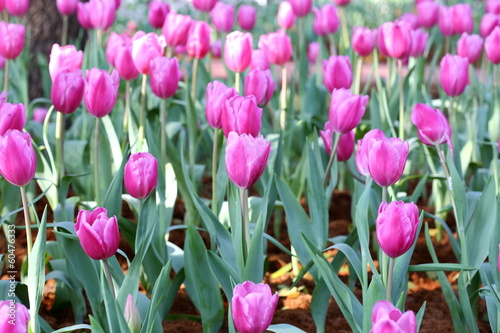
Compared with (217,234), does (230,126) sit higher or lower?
higher

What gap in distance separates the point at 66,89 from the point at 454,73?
103 centimetres

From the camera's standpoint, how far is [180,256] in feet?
5.98

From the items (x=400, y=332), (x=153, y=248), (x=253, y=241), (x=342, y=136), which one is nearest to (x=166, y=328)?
(x=153, y=248)

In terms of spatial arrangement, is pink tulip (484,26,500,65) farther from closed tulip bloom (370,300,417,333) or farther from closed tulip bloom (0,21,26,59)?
closed tulip bloom (370,300,417,333)

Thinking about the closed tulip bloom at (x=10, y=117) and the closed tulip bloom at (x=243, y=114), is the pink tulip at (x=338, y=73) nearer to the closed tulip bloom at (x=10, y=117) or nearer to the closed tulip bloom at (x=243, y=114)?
the closed tulip bloom at (x=243, y=114)

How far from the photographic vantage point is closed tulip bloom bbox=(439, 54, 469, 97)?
2041 mm

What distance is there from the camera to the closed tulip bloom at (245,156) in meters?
1.30

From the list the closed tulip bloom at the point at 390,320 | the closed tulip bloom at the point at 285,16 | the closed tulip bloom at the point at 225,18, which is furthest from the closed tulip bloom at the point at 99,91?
the closed tulip bloom at the point at 225,18

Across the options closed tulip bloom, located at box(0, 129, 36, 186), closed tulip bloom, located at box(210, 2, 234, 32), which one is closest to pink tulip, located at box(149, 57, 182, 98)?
closed tulip bloom, located at box(0, 129, 36, 186)

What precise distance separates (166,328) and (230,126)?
0.55m

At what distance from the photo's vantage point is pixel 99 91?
5.36 ft

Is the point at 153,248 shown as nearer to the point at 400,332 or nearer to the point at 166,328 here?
the point at 166,328

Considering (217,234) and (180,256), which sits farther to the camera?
(180,256)

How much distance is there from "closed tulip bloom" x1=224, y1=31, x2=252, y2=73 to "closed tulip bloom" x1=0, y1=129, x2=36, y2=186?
92cm
